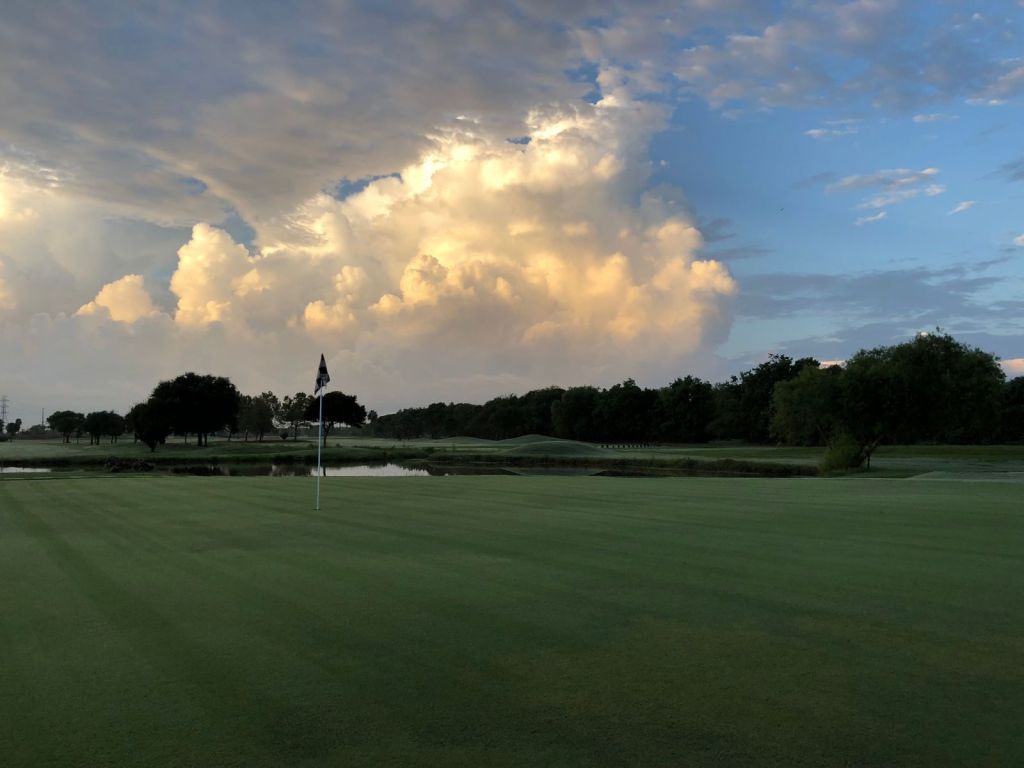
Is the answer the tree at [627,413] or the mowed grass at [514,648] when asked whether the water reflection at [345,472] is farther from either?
the tree at [627,413]

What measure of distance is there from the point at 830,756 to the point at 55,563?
10.8 meters

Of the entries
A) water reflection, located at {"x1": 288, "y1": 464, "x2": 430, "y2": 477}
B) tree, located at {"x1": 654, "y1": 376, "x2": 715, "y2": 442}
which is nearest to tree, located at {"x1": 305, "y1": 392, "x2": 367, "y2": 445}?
tree, located at {"x1": 654, "y1": 376, "x2": 715, "y2": 442}

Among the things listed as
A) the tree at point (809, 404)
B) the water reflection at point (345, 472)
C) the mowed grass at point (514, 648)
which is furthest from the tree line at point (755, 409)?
the mowed grass at point (514, 648)

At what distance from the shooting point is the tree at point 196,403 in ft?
307

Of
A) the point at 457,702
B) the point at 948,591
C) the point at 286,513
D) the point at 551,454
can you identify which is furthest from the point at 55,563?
the point at 551,454

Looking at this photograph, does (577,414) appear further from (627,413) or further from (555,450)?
(555,450)

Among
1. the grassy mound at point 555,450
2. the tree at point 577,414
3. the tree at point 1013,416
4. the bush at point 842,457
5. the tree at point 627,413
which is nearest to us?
the bush at point 842,457

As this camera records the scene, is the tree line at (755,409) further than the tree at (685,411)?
No

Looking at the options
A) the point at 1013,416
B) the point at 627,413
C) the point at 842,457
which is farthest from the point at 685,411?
the point at 842,457

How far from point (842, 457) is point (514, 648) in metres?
47.7

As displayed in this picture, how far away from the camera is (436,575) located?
988cm

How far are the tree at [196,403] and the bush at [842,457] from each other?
2935 inches

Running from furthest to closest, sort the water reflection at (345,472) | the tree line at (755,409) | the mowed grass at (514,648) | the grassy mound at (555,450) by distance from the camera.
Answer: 1. the grassy mound at (555,450)
2. the tree line at (755,409)
3. the water reflection at (345,472)
4. the mowed grass at (514,648)

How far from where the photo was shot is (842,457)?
49.1 metres
